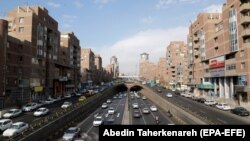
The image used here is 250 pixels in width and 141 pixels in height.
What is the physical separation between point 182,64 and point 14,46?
4916 inches

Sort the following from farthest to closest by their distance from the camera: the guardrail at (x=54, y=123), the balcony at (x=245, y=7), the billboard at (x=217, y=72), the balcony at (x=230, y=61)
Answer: the billboard at (x=217, y=72) < the balcony at (x=230, y=61) < the balcony at (x=245, y=7) < the guardrail at (x=54, y=123)

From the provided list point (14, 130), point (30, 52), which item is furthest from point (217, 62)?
point (14, 130)

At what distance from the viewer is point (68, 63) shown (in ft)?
455

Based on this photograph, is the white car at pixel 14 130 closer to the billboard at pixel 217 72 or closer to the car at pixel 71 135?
the car at pixel 71 135

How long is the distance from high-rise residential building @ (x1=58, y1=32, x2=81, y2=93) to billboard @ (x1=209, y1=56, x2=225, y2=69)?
59778 millimetres

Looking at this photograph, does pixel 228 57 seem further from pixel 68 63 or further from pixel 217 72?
pixel 68 63

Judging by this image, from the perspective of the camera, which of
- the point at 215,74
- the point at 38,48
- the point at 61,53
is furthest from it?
the point at 61,53

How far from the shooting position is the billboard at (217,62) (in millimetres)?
93750

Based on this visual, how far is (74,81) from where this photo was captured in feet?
505

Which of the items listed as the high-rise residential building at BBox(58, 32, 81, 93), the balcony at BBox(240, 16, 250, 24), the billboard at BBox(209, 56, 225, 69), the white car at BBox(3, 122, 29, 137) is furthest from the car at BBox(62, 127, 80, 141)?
the high-rise residential building at BBox(58, 32, 81, 93)

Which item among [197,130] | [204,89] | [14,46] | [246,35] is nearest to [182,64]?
[204,89]

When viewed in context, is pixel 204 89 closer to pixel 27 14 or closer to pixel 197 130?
pixel 27 14

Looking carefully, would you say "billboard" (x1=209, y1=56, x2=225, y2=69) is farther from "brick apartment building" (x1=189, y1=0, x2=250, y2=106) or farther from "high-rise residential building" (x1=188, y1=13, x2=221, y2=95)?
"high-rise residential building" (x1=188, y1=13, x2=221, y2=95)

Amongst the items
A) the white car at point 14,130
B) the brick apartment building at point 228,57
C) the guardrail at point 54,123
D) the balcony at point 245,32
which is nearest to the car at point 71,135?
the guardrail at point 54,123
